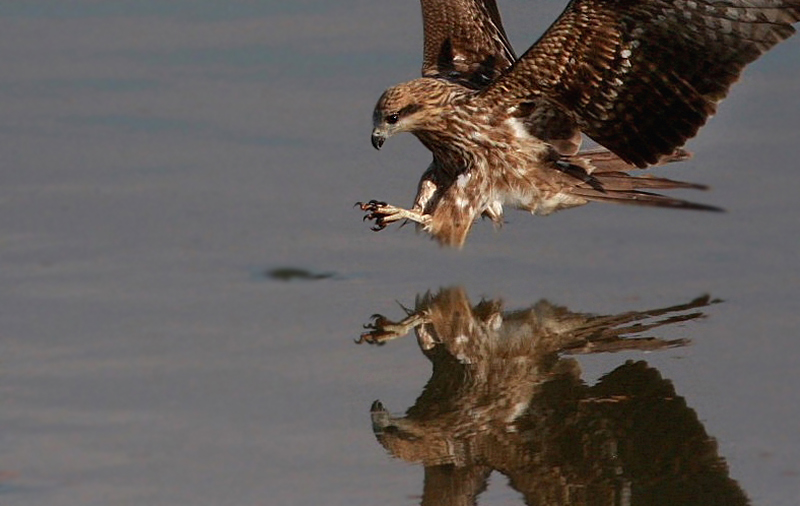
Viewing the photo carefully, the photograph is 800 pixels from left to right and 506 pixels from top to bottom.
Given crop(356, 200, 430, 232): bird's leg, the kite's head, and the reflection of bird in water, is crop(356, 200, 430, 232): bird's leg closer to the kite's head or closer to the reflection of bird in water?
the kite's head

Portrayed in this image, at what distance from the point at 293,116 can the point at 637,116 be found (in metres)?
2.18

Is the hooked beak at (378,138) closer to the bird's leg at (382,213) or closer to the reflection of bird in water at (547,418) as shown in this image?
the bird's leg at (382,213)

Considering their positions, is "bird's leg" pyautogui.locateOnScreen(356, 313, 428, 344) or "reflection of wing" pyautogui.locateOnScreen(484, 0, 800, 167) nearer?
"bird's leg" pyautogui.locateOnScreen(356, 313, 428, 344)

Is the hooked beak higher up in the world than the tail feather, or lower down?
higher up

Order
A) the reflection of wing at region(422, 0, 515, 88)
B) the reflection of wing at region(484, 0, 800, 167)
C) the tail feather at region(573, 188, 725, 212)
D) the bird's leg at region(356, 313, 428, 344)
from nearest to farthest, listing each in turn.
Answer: the bird's leg at region(356, 313, 428, 344)
the reflection of wing at region(484, 0, 800, 167)
the tail feather at region(573, 188, 725, 212)
the reflection of wing at region(422, 0, 515, 88)

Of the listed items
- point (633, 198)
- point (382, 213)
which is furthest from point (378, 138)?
point (633, 198)

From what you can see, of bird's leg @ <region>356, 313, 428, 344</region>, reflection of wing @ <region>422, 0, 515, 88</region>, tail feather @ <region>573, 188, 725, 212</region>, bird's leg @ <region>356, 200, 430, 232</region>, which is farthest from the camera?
reflection of wing @ <region>422, 0, 515, 88</region>

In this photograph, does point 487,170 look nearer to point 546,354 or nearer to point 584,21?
point 584,21

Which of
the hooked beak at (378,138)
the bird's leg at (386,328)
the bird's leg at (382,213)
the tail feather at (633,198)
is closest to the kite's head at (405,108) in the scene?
the hooked beak at (378,138)

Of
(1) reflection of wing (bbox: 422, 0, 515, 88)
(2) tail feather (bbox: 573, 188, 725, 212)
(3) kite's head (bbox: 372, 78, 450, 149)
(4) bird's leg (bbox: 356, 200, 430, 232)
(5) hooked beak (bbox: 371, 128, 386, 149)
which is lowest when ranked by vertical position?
(4) bird's leg (bbox: 356, 200, 430, 232)

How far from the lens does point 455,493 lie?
5.08 m

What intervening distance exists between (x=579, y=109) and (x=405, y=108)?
801 millimetres

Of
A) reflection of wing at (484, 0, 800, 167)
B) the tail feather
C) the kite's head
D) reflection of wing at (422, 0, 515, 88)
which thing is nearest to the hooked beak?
the kite's head

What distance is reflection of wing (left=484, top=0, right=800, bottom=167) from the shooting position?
667 cm
